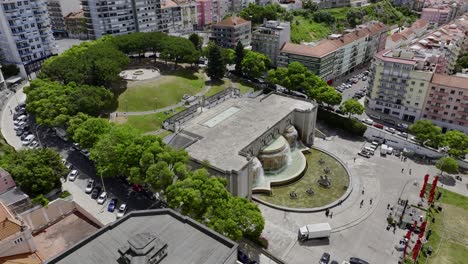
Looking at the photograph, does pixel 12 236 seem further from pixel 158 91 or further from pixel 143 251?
pixel 158 91

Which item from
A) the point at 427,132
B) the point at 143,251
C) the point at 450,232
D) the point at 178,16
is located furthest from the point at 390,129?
the point at 178,16

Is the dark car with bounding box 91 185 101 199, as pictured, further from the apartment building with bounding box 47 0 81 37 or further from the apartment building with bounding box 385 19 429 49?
the apartment building with bounding box 385 19 429 49

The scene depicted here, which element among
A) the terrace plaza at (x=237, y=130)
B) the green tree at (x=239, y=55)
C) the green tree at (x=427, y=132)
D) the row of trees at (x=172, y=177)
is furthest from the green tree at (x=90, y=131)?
the green tree at (x=427, y=132)

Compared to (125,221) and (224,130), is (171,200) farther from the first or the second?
(224,130)

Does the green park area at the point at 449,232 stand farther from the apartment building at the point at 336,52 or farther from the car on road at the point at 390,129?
the apartment building at the point at 336,52

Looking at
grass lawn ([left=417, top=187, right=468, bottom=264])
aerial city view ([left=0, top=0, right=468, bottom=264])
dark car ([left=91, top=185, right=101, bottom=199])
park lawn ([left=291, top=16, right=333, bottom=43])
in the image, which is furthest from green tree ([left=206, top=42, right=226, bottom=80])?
grass lawn ([left=417, top=187, right=468, bottom=264])
